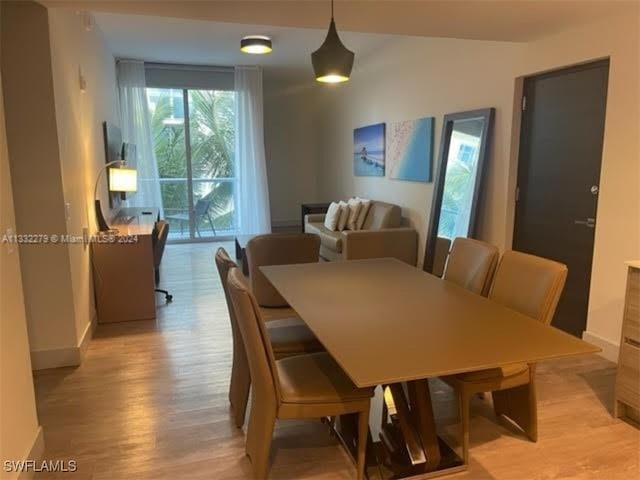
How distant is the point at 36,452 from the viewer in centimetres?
221

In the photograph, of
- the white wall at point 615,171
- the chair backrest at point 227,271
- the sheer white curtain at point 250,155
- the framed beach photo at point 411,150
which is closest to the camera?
the chair backrest at point 227,271

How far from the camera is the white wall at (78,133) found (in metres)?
3.19

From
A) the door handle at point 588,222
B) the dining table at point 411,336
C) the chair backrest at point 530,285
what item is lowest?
the dining table at point 411,336

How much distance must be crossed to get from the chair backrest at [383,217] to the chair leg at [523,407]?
3287mm

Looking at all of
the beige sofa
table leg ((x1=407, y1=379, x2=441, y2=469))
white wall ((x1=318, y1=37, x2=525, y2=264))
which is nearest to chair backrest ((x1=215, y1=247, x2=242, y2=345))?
table leg ((x1=407, y1=379, x2=441, y2=469))

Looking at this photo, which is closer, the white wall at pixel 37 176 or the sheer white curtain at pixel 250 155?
the white wall at pixel 37 176

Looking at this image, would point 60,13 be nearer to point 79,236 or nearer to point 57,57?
point 57,57

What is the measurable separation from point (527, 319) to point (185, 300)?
3.55 m

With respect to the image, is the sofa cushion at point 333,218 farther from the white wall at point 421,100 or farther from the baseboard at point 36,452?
the baseboard at point 36,452

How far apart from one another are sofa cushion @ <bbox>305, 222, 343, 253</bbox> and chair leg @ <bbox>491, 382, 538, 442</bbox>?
10.5 ft

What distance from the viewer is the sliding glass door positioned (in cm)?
762

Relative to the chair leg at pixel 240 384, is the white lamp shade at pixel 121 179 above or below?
above

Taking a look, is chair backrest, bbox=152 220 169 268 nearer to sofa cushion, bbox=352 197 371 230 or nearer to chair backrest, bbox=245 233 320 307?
chair backrest, bbox=245 233 320 307

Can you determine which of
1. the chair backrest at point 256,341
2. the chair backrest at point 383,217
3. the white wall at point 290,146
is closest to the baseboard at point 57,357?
the chair backrest at point 256,341
